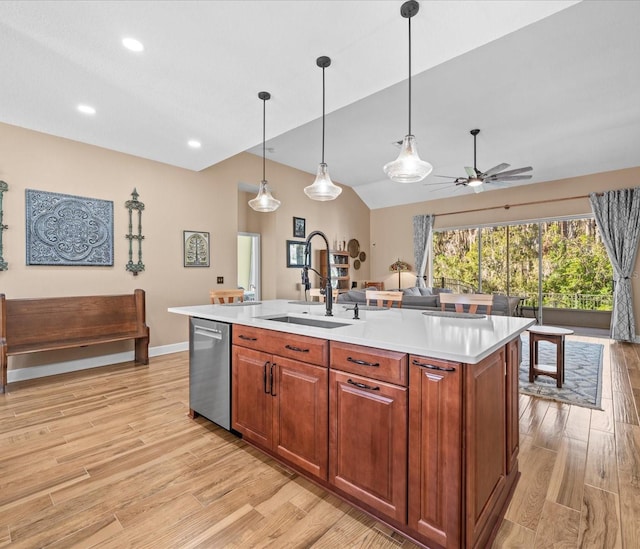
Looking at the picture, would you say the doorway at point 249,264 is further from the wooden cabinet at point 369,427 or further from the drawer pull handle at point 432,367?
the drawer pull handle at point 432,367

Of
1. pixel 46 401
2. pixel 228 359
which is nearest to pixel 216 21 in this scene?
pixel 228 359

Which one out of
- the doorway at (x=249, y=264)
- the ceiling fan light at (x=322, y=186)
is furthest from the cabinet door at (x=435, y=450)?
the doorway at (x=249, y=264)

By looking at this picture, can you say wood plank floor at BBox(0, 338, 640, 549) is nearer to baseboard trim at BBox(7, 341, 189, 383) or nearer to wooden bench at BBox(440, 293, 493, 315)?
baseboard trim at BBox(7, 341, 189, 383)

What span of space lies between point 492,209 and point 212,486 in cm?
724

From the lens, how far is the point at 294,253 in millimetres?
6441

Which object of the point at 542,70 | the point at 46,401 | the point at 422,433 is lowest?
the point at 46,401

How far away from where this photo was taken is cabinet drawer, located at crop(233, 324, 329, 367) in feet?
5.47

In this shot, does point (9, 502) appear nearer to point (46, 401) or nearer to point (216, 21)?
point (46, 401)

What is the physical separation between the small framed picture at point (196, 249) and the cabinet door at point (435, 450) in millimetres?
4270

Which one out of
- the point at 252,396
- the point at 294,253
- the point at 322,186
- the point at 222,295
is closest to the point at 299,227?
the point at 294,253

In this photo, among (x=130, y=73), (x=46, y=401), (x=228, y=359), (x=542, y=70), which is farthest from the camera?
(x=542, y=70)

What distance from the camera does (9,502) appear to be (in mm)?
1665

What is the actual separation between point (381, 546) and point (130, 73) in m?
3.39

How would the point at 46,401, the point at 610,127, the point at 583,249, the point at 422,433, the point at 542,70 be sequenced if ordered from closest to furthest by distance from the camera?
1. the point at 422,433
2. the point at 46,401
3. the point at 542,70
4. the point at 610,127
5. the point at 583,249
